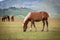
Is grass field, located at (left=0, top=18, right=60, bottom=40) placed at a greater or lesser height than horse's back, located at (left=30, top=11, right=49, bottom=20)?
lesser

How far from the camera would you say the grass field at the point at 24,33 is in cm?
250

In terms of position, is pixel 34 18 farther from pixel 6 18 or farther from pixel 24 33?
pixel 6 18

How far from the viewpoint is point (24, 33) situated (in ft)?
8.29

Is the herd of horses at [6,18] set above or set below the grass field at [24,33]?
above

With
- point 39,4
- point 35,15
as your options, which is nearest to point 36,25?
point 35,15

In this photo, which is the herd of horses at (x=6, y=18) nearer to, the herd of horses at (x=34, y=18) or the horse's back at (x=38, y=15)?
the herd of horses at (x=34, y=18)

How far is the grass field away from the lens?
2.50 meters

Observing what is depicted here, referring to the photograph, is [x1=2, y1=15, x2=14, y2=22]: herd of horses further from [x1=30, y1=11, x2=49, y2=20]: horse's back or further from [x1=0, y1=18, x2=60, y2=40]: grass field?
[x1=30, y1=11, x2=49, y2=20]: horse's back

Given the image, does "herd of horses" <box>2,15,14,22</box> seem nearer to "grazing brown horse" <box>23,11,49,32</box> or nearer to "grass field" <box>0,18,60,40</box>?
"grass field" <box>0,18,60,40</box>

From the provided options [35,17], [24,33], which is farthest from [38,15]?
[24,33]

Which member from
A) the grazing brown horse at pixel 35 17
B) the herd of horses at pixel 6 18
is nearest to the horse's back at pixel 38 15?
the grazing brown horse at pixel 35 17

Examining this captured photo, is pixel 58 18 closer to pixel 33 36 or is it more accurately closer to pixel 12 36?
pixel 33 36

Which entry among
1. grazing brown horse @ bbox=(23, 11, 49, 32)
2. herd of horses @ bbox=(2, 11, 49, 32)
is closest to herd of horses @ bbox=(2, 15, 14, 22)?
herd of horses @ bbox=(2, 11, 49, 32)

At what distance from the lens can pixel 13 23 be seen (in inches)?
99.9
